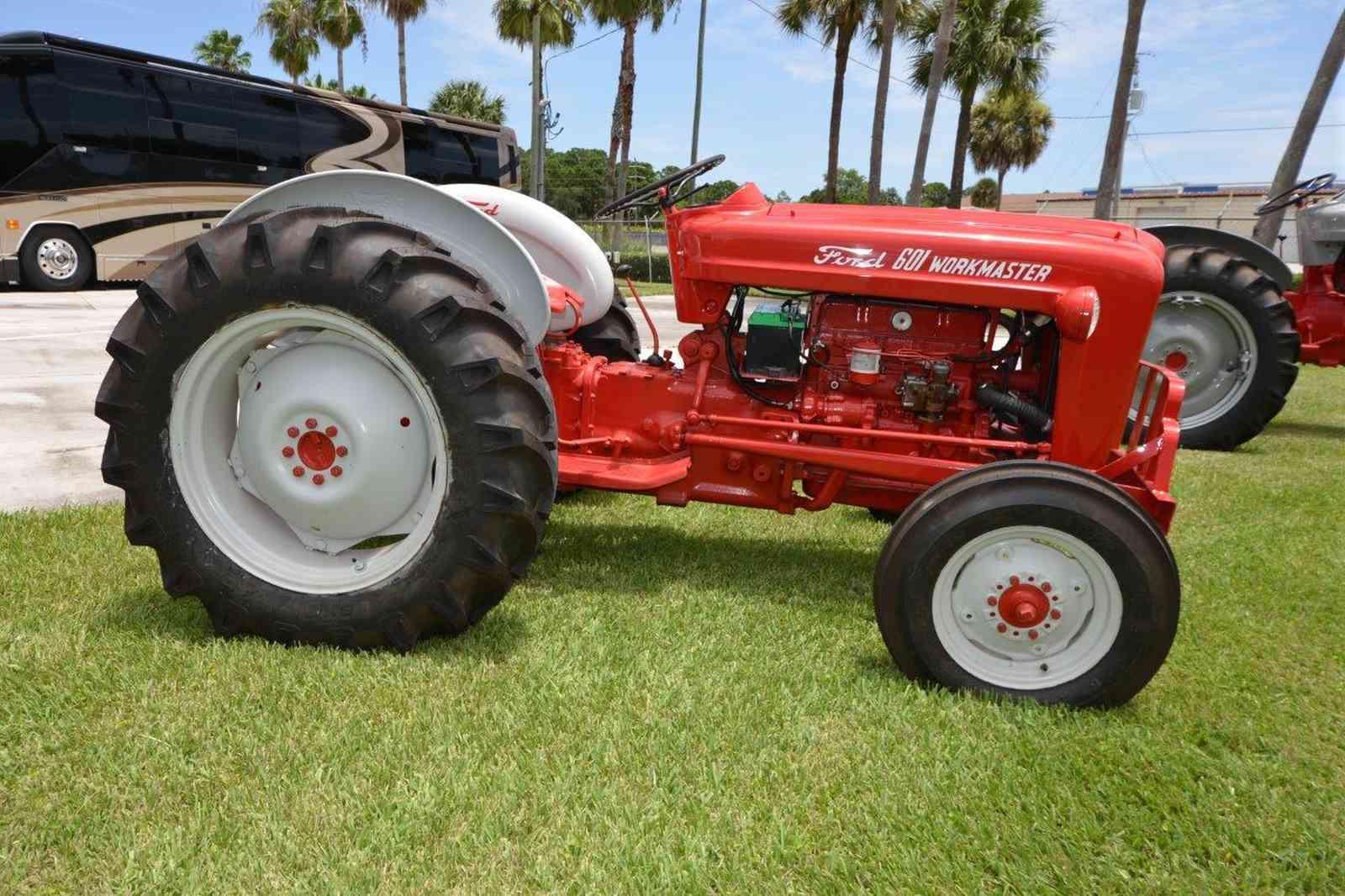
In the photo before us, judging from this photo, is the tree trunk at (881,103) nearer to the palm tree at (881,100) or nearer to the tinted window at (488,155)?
the palm tree at (881,100)

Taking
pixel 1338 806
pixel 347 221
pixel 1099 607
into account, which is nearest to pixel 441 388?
pixel 347 221

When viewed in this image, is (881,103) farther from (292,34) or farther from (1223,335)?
(292,34)

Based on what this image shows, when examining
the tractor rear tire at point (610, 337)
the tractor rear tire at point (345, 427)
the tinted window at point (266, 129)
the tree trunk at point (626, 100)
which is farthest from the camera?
the tree trunk at point (626, 100)

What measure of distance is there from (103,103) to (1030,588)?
14020mm

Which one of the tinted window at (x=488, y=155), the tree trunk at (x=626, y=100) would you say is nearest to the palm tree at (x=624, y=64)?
the tree trunk at (x=626, y=100)

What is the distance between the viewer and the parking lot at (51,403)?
13.8 feet

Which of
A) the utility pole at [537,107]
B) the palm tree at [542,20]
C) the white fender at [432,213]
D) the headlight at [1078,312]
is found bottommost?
the headlight at [1078,312]

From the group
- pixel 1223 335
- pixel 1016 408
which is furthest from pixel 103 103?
pixel 1016 408

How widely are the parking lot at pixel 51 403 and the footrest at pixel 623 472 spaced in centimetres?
226

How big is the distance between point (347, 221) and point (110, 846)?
161cm

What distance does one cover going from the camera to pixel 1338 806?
2107 millimetres

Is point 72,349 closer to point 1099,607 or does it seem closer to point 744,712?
point 744,712

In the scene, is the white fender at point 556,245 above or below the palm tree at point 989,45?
below

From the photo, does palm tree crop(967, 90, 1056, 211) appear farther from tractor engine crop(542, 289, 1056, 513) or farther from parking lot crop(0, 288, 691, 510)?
tractor engine crop(542, 289, 1056, 513)
